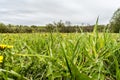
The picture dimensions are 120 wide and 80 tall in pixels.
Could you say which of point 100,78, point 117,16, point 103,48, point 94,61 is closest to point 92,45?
point 103,48

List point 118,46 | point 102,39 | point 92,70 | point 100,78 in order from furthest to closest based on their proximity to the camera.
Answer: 1. point 102,39
2. point 118,46
3. point 92,70
4. point 100,78

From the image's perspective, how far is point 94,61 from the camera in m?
1.45

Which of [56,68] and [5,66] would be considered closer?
[56,68]

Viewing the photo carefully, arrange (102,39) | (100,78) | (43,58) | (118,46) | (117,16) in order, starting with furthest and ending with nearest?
1. (117,16)
2. (102,39)
3. (118,46)
4. (43,58)
5. (100,78)

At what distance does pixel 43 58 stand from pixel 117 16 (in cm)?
1719

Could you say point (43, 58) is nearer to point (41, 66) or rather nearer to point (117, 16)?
point (41, 66)

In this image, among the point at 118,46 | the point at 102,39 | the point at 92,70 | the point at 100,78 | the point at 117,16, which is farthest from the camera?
the point at 117,16

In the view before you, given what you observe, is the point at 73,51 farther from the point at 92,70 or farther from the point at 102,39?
the point at 102,39

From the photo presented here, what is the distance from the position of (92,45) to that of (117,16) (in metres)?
16.8

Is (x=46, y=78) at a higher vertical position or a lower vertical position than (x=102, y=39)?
lower

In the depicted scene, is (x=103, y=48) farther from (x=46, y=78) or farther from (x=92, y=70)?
(x=46, y=78)

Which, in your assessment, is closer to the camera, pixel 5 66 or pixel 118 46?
pixel 5 66

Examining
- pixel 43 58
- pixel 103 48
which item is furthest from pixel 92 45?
pixel 43 58

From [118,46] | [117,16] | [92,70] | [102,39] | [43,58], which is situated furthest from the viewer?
[117,16]
